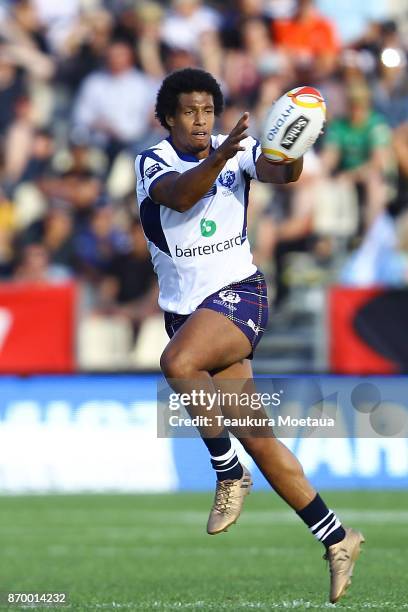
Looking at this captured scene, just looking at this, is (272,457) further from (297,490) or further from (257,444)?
(297,490)

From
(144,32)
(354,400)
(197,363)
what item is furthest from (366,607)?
(144,32)

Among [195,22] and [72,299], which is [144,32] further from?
[72,299]

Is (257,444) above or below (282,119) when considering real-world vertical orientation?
below

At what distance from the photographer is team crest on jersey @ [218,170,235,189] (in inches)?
250

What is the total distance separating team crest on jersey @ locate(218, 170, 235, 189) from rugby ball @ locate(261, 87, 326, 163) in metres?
0.39

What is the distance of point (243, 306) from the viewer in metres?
6.30

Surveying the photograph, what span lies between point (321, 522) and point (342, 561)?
21 cm

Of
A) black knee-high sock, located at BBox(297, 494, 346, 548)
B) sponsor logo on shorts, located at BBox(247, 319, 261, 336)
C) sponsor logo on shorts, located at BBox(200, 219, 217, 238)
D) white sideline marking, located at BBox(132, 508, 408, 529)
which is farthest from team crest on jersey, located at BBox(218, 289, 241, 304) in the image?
white sideline marking, located at BBox(132, 508, 408, 529)

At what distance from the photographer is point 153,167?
623 cm

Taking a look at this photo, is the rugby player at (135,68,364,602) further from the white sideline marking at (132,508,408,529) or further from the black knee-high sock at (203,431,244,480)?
the white sideline marking at (132,508,408,529)

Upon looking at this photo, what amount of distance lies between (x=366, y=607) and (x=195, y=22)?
12.2 meters

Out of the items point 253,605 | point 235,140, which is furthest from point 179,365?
point 253,605

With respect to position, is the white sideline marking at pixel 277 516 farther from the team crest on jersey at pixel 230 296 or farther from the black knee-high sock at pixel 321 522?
the team crest on jersey at pixel 230 296

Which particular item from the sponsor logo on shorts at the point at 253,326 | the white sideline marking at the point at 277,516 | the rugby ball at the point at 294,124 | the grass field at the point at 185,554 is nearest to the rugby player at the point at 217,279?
the sponsor logo on shorts at the point at 253,326
